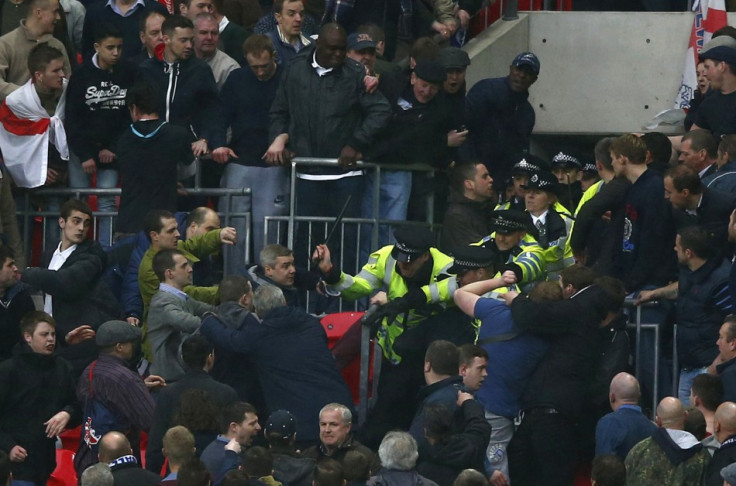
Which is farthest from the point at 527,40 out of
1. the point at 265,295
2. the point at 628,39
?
the point at 265,295

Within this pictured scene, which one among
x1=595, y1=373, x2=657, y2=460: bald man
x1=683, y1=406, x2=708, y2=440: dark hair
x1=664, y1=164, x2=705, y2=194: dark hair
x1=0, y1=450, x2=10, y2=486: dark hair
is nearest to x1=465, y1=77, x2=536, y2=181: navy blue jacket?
x1=664, y1=164, x2=705, y2=194: dark hair

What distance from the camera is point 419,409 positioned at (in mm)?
15305

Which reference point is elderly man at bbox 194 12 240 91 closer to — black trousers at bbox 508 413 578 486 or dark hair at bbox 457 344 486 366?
dark hair at bbox 457 344 486 366

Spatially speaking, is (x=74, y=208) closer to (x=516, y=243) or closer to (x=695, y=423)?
(x=516, y=243)

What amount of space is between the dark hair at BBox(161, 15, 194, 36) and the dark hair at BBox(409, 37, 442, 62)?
6.29 feet

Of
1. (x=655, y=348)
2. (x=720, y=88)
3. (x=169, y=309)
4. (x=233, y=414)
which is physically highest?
(x=720, y=88)

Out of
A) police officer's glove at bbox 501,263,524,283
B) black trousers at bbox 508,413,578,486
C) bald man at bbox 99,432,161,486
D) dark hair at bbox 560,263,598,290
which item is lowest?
black trousers at bbox 508,413,578,486

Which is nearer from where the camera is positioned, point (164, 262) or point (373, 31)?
point (164, 262)

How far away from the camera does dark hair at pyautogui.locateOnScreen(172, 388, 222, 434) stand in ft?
49.4

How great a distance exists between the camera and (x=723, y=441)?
1435cm

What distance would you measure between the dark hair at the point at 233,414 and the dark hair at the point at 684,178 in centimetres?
370

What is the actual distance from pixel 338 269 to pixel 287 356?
41.5 inches

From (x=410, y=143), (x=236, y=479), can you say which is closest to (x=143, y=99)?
(x=410, y=143)

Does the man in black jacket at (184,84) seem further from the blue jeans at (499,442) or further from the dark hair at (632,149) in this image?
the blue jeans at (499,442)
